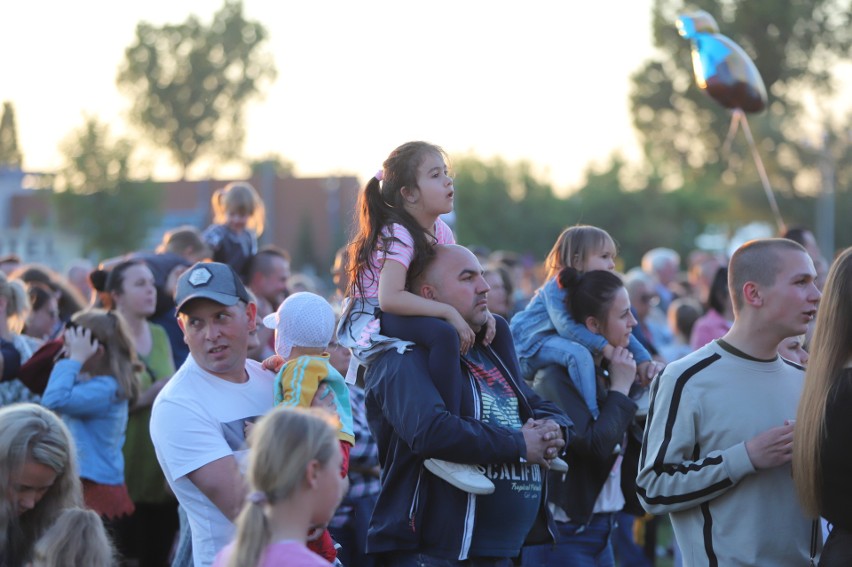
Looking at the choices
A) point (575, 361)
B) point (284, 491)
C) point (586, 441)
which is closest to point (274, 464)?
point (284, 491)

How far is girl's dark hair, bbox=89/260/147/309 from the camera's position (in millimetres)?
7648

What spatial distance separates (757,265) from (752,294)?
117mm

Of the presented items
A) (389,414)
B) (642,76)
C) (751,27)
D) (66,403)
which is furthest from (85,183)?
(389,414)

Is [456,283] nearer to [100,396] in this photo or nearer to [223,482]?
[223,482]

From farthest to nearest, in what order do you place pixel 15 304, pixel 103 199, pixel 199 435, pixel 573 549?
pixel 103 199 < pixel 15 304 < pixel 573 549 < pixel 199 435

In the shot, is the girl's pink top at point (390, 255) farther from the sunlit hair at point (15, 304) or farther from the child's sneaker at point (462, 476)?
the sunlit hair at point (15, 304)

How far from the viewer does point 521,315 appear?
6207mm

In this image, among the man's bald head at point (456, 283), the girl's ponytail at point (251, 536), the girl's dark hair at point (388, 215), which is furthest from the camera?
the girl's dark hair at point (388, 215)

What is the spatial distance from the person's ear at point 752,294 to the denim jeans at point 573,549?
1756 millimetres

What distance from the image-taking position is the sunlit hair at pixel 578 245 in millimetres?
6109

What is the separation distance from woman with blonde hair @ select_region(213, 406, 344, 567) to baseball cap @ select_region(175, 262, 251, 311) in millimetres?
1177

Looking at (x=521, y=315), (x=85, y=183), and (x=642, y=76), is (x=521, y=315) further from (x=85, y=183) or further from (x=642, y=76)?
(x=642, y=76)

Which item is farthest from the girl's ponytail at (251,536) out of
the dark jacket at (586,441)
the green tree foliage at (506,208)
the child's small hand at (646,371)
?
the green tree foliage at (506,208)

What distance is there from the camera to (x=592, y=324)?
5855 millimetres
